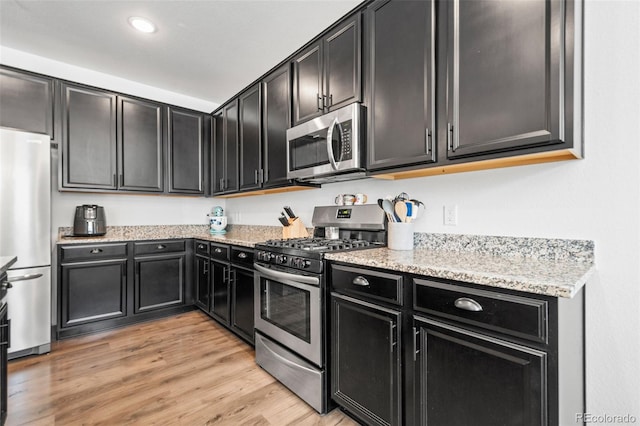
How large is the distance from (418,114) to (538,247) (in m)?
0.89

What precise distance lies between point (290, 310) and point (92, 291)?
2.19 meters

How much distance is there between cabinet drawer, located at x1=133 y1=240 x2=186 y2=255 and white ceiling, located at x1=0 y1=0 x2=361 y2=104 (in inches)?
71.3

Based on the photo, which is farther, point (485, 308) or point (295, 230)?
point (295, 230)

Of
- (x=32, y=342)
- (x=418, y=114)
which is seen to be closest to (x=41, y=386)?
(x=32, y=342)

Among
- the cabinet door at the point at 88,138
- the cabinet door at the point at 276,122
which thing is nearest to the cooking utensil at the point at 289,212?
the cabinet door at the point at 276,122

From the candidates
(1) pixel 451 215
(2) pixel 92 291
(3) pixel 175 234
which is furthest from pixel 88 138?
(1) pixel 451 215

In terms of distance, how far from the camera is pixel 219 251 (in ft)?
9.62

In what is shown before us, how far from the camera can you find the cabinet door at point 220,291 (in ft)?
9.21

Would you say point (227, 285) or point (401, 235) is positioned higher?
point (401, 235)

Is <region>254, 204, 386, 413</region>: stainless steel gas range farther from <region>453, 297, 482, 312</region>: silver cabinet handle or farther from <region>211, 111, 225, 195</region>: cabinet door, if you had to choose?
<region>211, 111, 225, 195</region>: cabinet door

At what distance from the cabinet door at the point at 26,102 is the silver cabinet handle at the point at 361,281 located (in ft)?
10.2

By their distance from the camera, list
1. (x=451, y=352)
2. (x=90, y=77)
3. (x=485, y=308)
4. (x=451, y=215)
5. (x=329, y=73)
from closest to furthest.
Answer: (x=485, y=308), (x=451, y=352), (x=451, y=215), (x=329, y=73), (x=90, y=77)

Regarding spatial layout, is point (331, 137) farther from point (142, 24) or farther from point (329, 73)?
point (142, 24)

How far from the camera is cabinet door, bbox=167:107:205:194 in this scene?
350 centimetres
